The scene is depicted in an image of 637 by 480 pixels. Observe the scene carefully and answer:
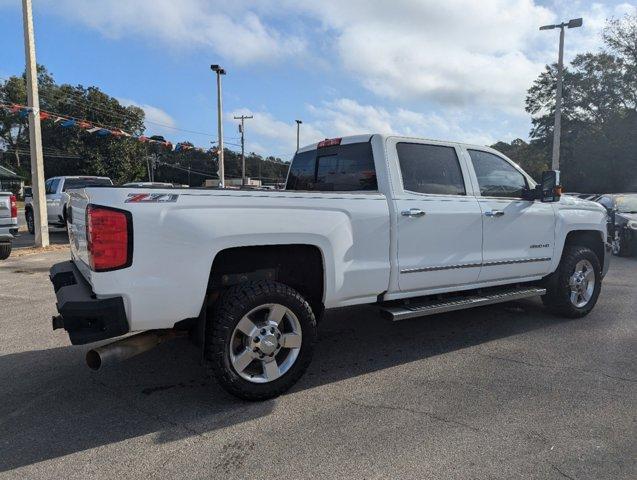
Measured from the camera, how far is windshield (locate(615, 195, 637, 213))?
12.0 meters

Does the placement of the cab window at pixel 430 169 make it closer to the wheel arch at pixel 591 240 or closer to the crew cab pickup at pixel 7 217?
the wheel arch at pixel 591 240

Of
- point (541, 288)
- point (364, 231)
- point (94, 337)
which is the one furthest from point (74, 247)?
point (541, 288)

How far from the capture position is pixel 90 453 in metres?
2.85

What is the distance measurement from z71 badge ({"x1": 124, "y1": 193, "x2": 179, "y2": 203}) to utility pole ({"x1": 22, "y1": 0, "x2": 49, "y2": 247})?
10.5 metres

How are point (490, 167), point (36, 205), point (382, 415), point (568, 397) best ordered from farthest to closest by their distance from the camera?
point (36, 205), point (490, 167), point (568, 397), point (382, 415)

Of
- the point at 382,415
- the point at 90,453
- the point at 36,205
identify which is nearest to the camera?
the point at 90,453

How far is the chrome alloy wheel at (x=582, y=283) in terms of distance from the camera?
18.5ft

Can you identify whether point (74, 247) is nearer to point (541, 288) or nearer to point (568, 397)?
point (568, 397)

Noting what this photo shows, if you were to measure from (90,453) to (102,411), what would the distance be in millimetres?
552

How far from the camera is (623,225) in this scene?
454 inches

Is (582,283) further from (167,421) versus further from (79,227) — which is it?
(79,227)

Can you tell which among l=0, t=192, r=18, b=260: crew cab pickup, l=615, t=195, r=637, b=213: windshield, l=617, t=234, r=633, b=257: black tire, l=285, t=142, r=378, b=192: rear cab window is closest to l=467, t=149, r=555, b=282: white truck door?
l=285, t=142, r=378, b=192: rear cab window

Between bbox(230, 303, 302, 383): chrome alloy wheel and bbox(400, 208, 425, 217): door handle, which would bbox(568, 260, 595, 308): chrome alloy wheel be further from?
bbox(230, 303, 302, 383): chrome alloy wheel

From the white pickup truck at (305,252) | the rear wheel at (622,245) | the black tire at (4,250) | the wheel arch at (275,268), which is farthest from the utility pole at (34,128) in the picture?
the rear wheel at (622,245)
